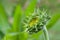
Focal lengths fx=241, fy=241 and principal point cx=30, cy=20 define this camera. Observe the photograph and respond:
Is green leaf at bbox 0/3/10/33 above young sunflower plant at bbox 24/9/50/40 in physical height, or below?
above

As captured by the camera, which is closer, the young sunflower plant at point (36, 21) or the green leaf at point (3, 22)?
the young sunflower plant at point (36, 21)

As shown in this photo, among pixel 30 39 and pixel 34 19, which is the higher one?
pixel 30 39

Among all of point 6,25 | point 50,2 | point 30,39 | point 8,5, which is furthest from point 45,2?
point 30,39

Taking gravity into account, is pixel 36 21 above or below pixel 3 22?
below

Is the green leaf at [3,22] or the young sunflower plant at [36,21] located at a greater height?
the green leaf at [3,22]

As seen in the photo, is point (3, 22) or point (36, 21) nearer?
point (36, 21)

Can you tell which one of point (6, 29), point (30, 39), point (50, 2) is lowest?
point (30, 39)

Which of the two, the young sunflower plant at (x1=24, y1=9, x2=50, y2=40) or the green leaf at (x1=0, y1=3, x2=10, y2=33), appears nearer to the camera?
the young sunflower plant at (x1=24, y1=9, x2=50, y2=40)

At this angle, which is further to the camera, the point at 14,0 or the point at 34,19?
the point at 14,0

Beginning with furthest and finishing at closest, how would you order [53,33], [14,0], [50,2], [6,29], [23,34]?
[14,0] < [50,2] < [53,33] < [6,29] < [23,34]

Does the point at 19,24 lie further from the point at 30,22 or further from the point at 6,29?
the point at 30,22

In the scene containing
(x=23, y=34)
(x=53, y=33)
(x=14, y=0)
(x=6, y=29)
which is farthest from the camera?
(x=14, y=0)
